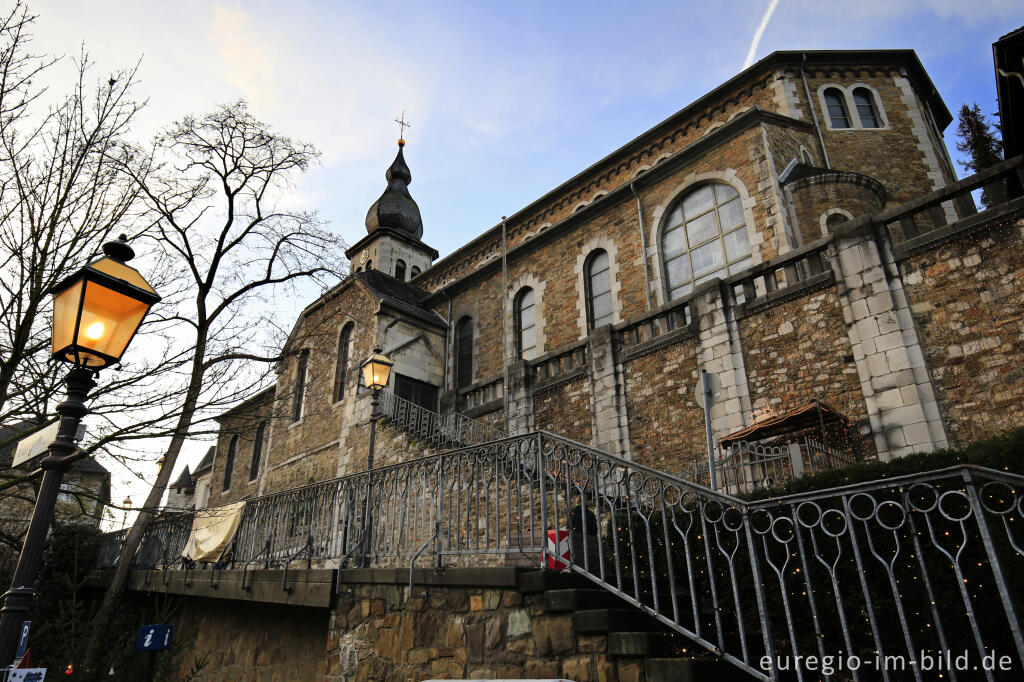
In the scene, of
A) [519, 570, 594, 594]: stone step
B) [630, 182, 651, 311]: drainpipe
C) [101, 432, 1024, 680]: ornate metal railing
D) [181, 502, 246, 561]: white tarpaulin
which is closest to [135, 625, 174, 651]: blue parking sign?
[101, 432, 1024, 680]: ornate metal railing

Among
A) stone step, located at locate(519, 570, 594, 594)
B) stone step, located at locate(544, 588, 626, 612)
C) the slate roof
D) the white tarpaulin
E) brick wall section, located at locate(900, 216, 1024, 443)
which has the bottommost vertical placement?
stone step, located at locate(544, 588, 626, 612)

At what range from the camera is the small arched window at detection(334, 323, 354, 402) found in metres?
18.5

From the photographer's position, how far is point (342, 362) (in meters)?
19.1

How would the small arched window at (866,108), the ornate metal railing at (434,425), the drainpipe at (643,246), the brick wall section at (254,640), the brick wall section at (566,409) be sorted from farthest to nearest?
the small arched window at (866,108) → the drainpipe at (643,246) → the ornate metal railing at (434,425) → the brick wall section at (566,409) → the brick wall section at (254,640)

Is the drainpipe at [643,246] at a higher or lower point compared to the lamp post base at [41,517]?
higher

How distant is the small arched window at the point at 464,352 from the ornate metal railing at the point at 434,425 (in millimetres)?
2795

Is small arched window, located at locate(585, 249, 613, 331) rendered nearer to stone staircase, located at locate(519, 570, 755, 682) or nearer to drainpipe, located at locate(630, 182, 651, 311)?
drainpipe, located at locate(630, 182, 651, 311)

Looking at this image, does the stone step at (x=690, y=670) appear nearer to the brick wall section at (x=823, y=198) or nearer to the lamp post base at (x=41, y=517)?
the lamp post base at (x=41, y=517)

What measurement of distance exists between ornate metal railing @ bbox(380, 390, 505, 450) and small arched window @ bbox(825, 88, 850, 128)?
13.3m

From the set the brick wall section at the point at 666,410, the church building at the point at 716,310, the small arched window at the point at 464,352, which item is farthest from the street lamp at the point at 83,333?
the small arched window at the point at 464,352

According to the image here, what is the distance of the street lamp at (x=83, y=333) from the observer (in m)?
3.28

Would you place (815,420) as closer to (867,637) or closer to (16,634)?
(867,637)

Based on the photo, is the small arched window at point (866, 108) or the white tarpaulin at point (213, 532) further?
the small arched window at point (866, 108)

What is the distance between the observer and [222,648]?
319 inches
